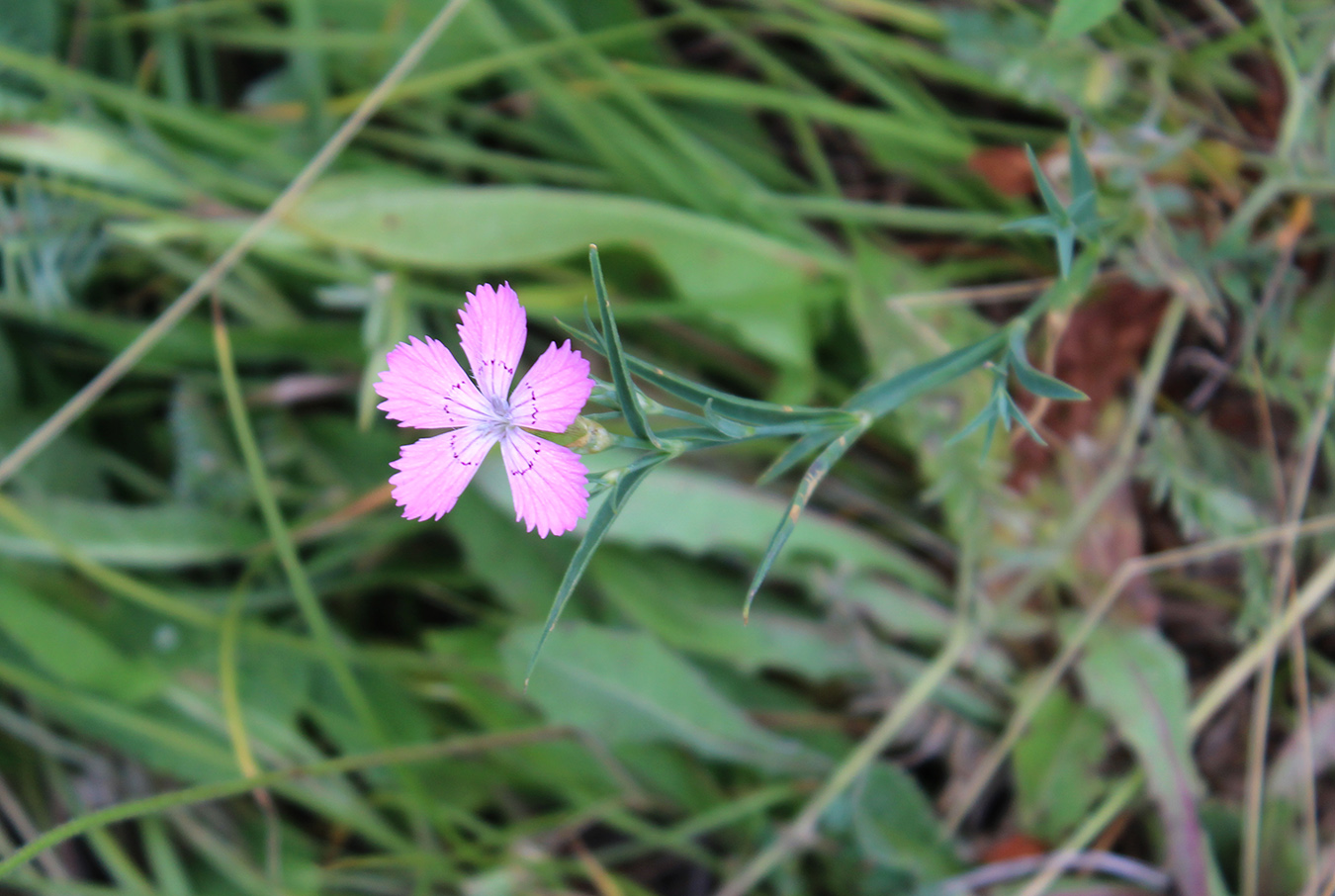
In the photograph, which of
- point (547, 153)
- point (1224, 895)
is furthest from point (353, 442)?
point (1224, 895)

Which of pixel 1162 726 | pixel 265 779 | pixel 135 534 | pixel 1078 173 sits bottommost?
pixel 1162 726

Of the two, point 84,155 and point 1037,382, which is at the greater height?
point 84,155

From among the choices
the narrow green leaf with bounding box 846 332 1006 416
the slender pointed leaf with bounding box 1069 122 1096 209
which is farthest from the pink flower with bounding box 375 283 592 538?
the slender pointed leaf with bounding box 1069 122 1096 209

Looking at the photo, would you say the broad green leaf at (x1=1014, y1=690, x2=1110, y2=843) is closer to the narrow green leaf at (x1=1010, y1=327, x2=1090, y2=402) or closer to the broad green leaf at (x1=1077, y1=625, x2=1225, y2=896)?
the broad green leaf at (x1=1077, y1=625, x2=1225, y2=896)

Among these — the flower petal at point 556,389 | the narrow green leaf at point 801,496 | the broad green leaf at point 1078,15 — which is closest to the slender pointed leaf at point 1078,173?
the broad green leaf at point 1078,15

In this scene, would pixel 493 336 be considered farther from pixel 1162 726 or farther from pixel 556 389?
pixel 1162 726

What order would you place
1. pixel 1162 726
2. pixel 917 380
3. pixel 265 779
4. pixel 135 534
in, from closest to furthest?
pixel 917 380 < pixel 265 779 < pixel 1162 726 < pixel 135 534

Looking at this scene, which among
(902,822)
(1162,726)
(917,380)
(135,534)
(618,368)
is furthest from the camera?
(135,534)

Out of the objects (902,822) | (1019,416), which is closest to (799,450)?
(1019,416)
